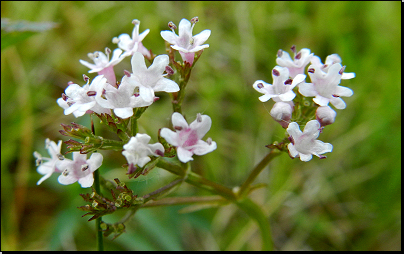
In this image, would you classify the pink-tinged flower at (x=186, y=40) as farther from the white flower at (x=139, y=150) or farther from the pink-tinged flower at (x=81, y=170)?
the pink-tinged flower at (x=81, y=170)

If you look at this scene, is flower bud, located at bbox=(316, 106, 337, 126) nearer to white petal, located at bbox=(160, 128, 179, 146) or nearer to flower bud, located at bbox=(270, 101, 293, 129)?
flower bud, located at bbox=(270, 101, 293, 129)

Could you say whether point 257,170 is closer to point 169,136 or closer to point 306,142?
point 306,142

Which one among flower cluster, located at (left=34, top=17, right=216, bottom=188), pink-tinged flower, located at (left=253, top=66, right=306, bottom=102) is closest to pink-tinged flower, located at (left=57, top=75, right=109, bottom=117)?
flower cluster, located at (left=34, top=17, right=216, bottom=188)

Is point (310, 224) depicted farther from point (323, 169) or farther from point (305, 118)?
point (305, 118)

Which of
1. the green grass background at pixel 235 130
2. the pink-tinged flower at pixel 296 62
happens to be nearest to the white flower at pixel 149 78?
the pink-tinged flower at pixel 296 62

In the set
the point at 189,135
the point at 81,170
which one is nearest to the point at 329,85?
the point at 189,135

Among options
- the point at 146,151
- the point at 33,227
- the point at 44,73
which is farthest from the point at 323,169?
the point at 44,73
